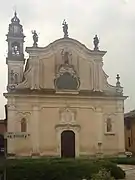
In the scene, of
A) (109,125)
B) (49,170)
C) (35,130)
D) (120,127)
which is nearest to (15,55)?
(35,130)

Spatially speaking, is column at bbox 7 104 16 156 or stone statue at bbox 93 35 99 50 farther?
stone statue at bbox 93 35 99 50

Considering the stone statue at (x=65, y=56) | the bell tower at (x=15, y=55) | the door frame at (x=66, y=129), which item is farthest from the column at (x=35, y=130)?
the bell tower at (x=15, y=55)

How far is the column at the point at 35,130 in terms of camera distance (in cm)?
3597

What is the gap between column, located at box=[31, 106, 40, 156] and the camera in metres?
36.0

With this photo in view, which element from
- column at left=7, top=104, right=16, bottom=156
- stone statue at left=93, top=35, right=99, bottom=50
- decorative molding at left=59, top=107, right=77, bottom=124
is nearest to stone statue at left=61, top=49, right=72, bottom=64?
stone statue at left=93, top=35, right=99, bottom=50

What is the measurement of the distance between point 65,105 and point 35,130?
147 inches

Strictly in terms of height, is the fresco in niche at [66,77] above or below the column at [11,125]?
above

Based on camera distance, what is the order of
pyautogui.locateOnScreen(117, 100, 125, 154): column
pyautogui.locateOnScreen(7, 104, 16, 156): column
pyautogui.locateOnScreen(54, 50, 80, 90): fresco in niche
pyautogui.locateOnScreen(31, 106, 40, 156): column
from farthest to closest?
pyautogui.locateOnScreen(117, 100, 125, 154): column → pyautogui.locateOnScreen(54, 50, 80, 90): fresco in niche → pyautogui.locateOnScreen(31, 106, 40, 156): column → pyautogui.locateOnScreen(7, 104, 16, 156): column

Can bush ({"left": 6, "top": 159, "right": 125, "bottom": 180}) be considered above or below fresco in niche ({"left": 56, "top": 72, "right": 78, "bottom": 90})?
below

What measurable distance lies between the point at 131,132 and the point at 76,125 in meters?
13.0

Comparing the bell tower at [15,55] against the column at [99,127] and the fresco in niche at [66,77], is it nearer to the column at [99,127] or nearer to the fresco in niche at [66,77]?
the fresco in niche at [66,77]

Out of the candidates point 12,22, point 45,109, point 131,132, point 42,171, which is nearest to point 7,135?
point 42,171

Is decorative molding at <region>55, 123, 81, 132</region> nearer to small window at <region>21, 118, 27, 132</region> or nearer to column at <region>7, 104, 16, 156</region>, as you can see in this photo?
small window at <region>21, 118, 27, 132</region>

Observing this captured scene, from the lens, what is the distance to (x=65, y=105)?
123 feet
